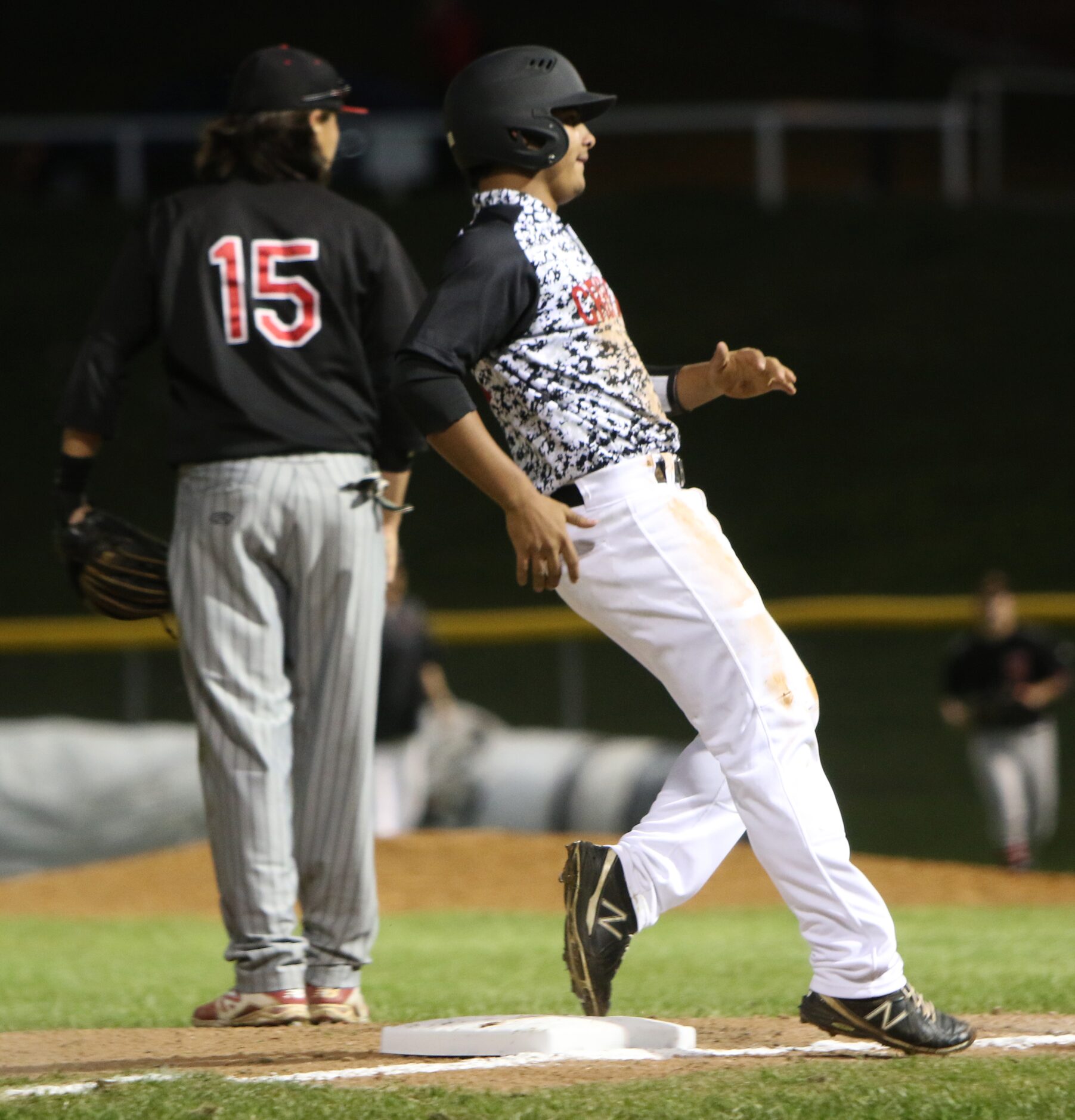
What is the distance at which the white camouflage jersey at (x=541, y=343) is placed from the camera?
3.48 meters

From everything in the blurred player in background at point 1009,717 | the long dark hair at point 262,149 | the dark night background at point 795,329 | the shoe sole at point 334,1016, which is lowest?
the shoe sole at point 334,1016

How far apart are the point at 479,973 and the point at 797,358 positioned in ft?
46.1

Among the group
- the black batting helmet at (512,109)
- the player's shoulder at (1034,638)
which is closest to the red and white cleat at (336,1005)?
the black batting helmet at (512,109)

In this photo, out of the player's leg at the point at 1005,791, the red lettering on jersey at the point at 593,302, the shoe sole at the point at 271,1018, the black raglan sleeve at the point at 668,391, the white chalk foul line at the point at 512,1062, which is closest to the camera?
the white chalk foul line at the point at 512,1062

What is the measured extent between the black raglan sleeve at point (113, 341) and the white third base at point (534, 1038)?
1674 millimetres

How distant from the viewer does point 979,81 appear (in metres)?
20.1

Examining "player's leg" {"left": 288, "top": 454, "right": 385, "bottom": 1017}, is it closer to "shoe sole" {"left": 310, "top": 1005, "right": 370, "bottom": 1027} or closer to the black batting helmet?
"shoe sole" {"left": 310, "top": 1005, "right": 370, "bottom": 1027}

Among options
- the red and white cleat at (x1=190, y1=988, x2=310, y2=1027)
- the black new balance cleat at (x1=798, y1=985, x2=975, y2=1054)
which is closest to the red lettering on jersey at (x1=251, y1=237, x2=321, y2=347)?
the red and white cleat at (x1=190, y1=988, x2=310, y2=1027)

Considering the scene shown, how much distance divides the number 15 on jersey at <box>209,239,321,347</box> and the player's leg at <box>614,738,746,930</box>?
1409mm

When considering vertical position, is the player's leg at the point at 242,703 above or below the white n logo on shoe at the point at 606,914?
above

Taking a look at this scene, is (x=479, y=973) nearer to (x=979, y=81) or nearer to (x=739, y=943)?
(x=739, y=943)

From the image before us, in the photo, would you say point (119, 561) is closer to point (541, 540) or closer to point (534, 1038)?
point (541, 540)

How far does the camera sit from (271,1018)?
416 cm

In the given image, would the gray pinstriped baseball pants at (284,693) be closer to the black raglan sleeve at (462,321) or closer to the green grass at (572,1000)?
the green grass at (572,1000)
